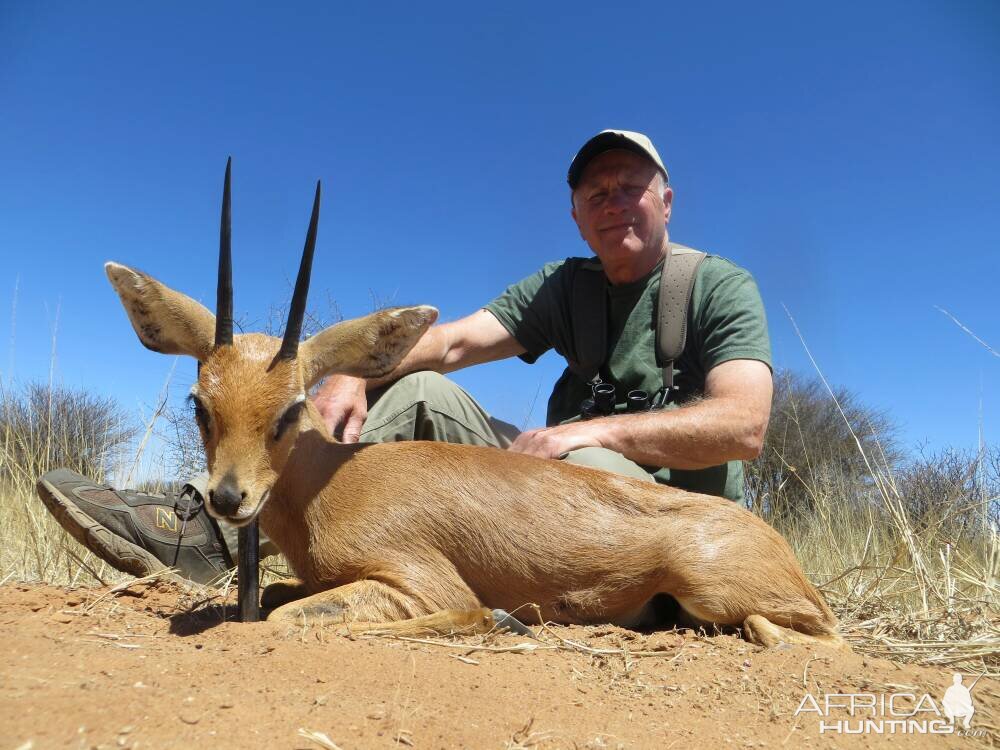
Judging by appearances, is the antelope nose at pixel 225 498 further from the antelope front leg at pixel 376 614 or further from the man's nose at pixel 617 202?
the man's nose at pixel 617 202

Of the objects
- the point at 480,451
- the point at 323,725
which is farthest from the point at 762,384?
the point at 323,725

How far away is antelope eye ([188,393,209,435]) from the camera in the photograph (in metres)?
3.45

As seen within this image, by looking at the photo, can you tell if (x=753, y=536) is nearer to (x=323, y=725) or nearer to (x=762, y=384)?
(x=762, y=384)

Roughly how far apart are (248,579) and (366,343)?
4.53 ft

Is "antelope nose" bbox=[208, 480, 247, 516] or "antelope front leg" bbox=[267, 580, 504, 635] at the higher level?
"antelope nose" bbox=[208, 480, 247, 516]

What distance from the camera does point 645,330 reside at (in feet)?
18.6

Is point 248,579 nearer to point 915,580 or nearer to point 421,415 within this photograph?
point 421,415

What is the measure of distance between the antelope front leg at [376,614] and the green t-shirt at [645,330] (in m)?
2.37

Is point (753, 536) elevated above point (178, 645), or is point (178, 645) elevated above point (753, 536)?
point (753, 536)

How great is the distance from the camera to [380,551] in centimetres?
371

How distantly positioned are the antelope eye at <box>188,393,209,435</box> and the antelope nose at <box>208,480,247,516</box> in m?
0.46

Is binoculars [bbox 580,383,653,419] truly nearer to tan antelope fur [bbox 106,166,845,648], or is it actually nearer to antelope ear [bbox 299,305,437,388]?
tan antelope fur [bbox 106,166,845,648]

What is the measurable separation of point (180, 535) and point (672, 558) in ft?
10.3

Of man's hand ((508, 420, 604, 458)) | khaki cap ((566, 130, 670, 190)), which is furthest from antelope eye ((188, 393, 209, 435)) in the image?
khaki cap ((566, 130, 670, 190))
